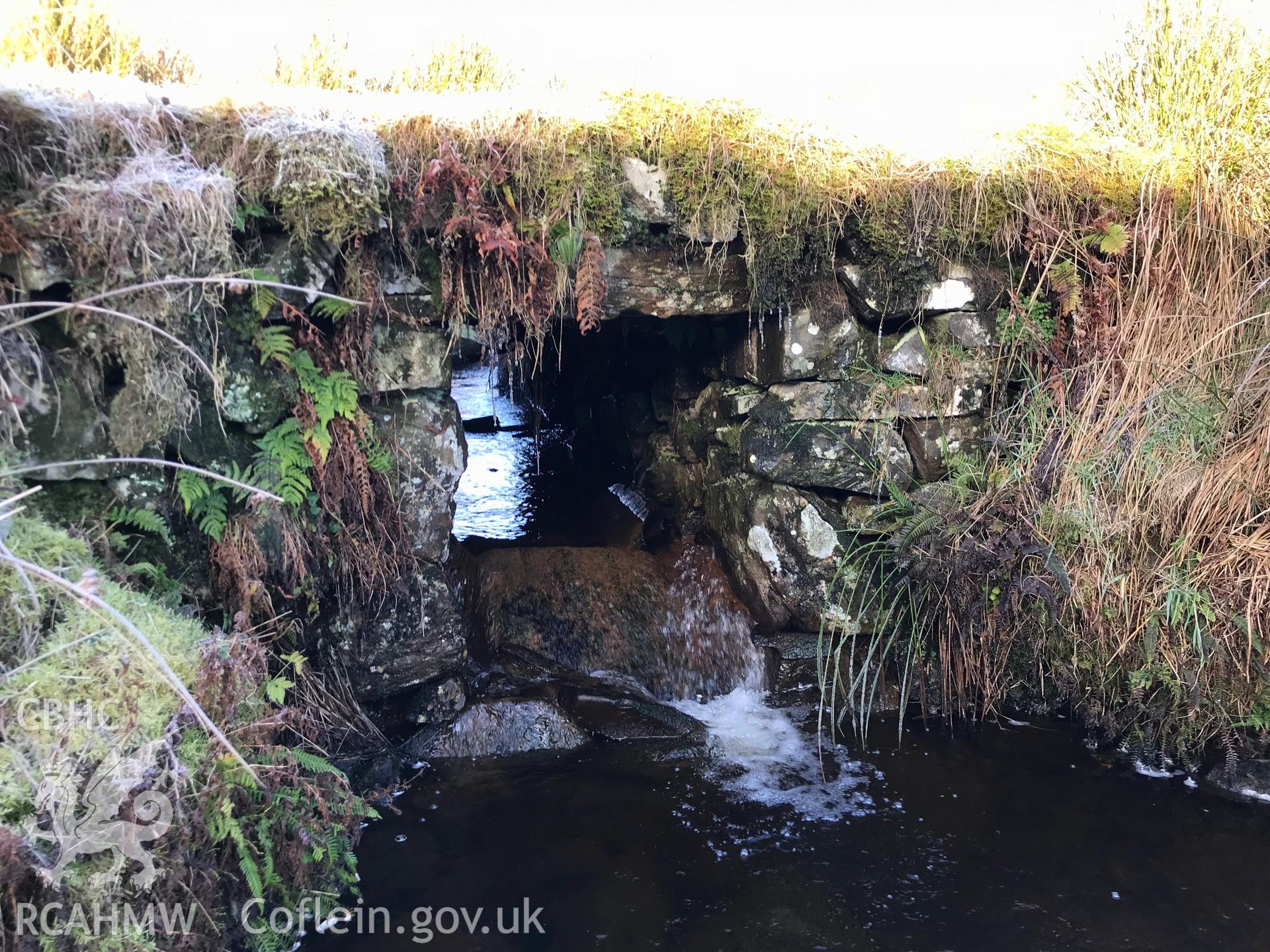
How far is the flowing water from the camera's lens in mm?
3037

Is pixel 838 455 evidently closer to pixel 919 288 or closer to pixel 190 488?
pixel 919 288

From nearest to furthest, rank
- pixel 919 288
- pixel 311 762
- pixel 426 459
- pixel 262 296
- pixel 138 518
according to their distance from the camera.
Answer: pixel 311 762 < pixel 138 518 < pixel 262 296 < pixel 426 459 < pixel 919 288

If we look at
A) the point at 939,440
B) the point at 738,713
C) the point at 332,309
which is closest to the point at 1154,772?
the point at 939,440

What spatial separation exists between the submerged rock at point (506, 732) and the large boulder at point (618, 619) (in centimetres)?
46

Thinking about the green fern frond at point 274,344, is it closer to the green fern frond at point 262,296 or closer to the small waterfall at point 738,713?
the green fern frond at point 262,296

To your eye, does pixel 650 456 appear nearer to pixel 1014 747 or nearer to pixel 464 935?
pixel 1014 747

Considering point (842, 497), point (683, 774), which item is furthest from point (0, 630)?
point (842, 497)

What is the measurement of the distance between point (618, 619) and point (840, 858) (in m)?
1.87

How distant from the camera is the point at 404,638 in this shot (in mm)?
4102

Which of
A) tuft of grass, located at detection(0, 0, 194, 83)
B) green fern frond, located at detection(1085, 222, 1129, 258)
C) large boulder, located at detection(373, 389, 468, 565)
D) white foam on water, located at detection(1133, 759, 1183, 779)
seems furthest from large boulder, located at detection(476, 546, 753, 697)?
tuft of grass, located at detection(0, 0, 194, 83)

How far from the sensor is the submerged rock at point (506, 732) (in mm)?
4148

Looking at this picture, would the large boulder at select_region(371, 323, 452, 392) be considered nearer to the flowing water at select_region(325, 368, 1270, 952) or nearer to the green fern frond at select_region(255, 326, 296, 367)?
the green fern frond at select_region(255, 326, 296, 367)

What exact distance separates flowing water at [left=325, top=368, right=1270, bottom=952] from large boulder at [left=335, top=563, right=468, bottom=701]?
1.53ft

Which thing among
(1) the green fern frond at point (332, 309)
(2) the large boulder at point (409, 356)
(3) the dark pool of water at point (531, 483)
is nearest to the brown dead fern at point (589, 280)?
(2) the large boulder at point (409, 356)
